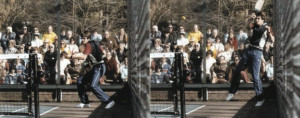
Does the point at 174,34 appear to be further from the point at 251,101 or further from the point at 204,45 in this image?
the point at 251,101

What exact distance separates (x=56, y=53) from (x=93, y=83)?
6.42 ft

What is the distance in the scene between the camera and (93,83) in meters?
9.64

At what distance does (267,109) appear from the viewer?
8914mm

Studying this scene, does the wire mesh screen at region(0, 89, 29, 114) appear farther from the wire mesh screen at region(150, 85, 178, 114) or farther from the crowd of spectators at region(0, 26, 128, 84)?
the wire mesh screen at region(150, 85, 178, 114)

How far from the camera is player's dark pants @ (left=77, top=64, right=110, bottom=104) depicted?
9549 mm

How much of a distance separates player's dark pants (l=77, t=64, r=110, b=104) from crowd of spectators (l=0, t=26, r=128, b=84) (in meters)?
0.75

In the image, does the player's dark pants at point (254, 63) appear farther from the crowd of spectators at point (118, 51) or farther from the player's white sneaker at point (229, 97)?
the crowd of spectators at point (118, 51)

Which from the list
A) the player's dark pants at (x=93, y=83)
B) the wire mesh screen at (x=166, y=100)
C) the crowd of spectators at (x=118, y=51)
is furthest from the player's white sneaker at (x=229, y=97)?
the player's dark pants at (x=93, y=83)

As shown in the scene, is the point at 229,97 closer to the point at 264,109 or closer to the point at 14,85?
the point at 264,109

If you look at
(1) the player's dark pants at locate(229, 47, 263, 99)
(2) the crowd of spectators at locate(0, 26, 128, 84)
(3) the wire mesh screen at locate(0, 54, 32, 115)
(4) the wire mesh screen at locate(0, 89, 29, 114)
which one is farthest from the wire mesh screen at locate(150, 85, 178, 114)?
(4) the wire mesh screen at locate(0, 89, 29, 114)

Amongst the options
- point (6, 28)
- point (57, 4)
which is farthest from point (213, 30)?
point (6, 28)

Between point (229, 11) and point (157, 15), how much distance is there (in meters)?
1.48

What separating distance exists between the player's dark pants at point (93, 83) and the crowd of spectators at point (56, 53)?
0.75m

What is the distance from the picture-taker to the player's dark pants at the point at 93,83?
376 inches
